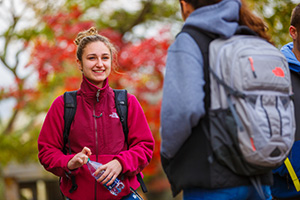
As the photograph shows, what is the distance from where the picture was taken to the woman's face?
309cm

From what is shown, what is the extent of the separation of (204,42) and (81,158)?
1033 millimetres

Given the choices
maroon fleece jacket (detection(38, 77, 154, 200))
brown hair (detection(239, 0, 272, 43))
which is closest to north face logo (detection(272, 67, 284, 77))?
brown hair (detection(239, 0, 272, 43))

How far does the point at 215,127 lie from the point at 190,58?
1.20 ft

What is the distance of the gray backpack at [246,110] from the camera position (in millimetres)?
2186

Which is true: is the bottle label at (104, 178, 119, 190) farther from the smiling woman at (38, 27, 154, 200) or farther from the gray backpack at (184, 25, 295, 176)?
the gray backpack at (184, 25, 295, 176)

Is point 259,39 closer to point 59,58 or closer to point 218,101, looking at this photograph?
point 218,101

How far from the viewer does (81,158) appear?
274 cm

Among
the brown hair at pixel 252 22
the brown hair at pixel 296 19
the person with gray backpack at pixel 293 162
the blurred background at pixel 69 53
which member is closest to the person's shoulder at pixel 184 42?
the brown hair at pixel 252 22

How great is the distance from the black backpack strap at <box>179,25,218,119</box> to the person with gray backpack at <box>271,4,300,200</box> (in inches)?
42.4

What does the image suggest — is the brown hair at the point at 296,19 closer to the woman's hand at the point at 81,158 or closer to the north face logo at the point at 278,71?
the north face logo at the point at 278,71

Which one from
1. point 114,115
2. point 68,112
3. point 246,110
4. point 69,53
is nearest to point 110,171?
point 114,115

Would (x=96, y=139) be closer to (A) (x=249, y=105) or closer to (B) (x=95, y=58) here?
(B) (x=95, y=58)

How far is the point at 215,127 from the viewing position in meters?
2.24

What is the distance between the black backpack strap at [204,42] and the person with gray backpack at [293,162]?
1076 millimetres
